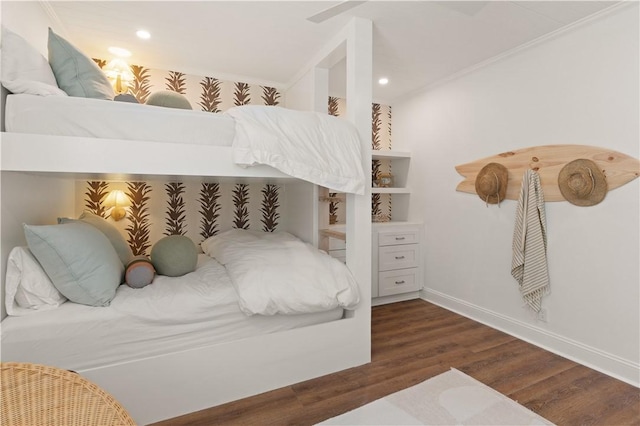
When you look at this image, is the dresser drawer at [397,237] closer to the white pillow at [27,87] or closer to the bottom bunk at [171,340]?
the bottom bunk at [171,340]

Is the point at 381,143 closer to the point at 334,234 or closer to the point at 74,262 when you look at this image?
the point at 334,234

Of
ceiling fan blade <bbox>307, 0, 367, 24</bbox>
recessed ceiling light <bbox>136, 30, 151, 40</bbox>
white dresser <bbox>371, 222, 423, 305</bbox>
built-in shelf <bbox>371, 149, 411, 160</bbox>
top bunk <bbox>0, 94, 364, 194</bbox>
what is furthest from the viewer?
built-in shelf <bbox>371, 149, 411, 160</bbox>

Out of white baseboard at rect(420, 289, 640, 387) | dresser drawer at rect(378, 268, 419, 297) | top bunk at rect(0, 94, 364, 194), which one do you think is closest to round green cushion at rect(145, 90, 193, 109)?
top bunk at rect(0, 94, 364, 194)

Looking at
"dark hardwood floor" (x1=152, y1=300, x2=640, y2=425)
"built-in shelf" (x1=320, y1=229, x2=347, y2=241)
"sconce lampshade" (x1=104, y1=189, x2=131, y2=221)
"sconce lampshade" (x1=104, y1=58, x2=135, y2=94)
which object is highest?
"sconce lampshade" (x1=104, y1=58, x2=135, y2=94)

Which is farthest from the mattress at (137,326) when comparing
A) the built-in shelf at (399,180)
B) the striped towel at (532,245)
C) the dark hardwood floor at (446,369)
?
the built-in shelf at (399,180)

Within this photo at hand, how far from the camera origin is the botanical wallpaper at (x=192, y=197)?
9.53 feet

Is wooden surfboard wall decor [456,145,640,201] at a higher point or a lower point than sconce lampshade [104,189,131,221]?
higher

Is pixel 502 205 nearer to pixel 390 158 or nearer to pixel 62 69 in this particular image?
pixel 390 158

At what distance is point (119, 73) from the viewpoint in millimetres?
2676

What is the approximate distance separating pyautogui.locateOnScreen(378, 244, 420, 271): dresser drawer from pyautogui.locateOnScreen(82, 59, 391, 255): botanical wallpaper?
0.83 m

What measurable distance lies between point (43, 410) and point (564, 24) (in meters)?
3.37

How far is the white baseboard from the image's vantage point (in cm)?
195

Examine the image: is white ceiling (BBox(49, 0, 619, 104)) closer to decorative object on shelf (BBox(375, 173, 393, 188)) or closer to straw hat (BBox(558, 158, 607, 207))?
straw hat (BBox(558, 158, 607, 207))

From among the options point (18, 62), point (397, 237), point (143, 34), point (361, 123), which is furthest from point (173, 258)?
point (397, 237)
